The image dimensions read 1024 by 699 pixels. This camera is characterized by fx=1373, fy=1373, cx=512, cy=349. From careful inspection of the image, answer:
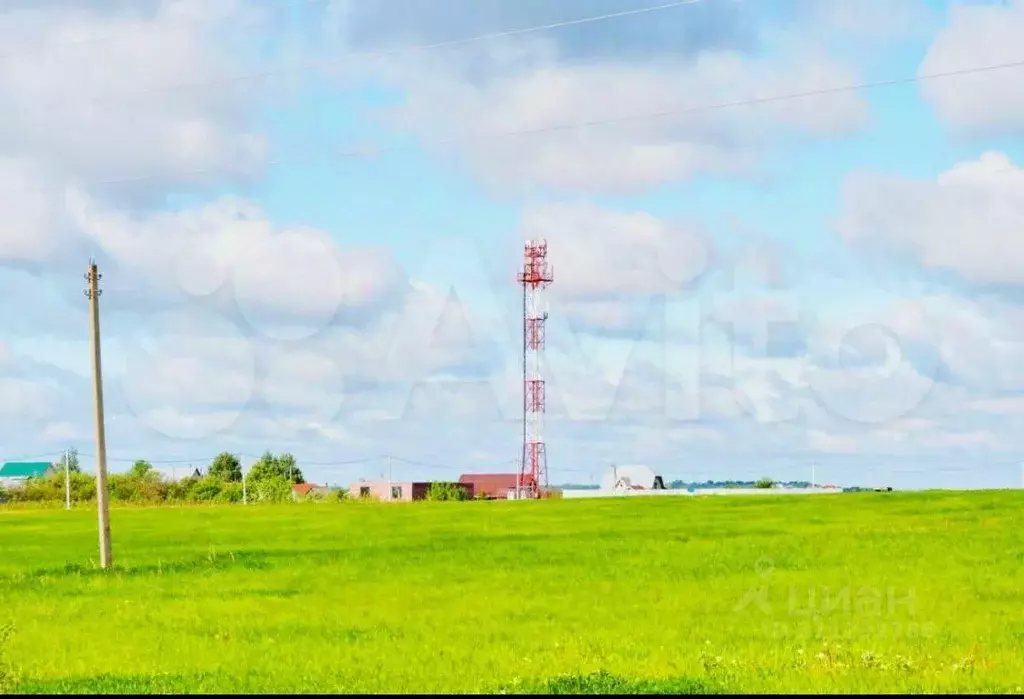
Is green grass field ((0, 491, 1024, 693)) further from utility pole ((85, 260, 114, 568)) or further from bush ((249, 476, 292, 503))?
bush ((249, 476, 292, 503))

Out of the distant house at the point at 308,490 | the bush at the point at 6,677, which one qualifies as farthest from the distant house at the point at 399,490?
the bush at the point at 6,677

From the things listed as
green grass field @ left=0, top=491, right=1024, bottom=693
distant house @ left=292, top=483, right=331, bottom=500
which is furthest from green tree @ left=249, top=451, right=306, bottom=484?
green grass field @ left=0, top=491, right=1024, bottom=693

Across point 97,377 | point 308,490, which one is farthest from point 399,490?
point 97,377

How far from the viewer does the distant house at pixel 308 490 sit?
459 feet

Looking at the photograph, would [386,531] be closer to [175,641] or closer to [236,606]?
[236,606]

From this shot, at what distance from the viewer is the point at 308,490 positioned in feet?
500

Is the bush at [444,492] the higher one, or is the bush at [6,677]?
the bush at [6,677]

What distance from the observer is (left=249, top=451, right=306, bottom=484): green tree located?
173 metres

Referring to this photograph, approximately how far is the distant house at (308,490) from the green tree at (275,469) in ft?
25.8

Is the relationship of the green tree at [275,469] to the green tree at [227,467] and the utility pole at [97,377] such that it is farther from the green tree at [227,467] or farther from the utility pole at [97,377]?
the utility pole at [97,377]

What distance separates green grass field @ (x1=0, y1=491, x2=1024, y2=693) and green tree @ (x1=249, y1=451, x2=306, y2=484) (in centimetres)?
11405

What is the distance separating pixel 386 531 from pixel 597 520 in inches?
397

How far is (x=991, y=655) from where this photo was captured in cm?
2134

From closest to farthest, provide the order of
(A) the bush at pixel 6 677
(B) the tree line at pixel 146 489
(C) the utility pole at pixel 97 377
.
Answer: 1. (A) the bush at pixel 6 677
2. (C) the utility pole at pixel 97 377
3. (B) the tree line at pixel 146 489
